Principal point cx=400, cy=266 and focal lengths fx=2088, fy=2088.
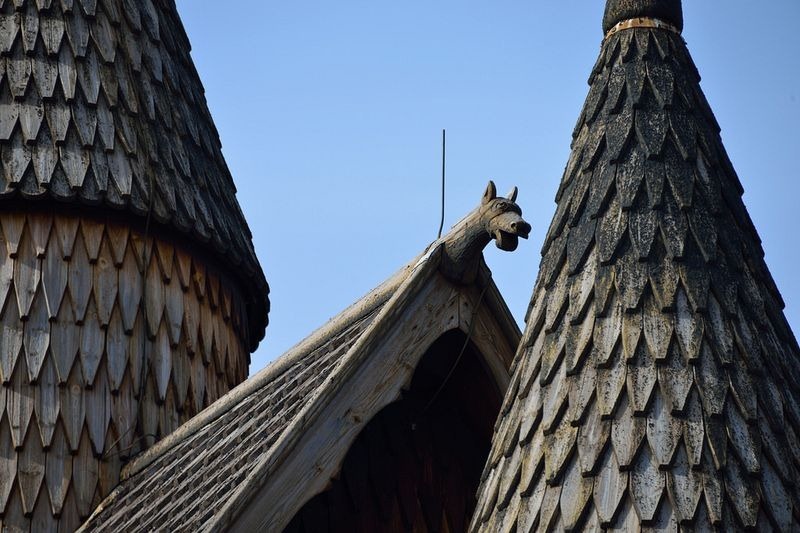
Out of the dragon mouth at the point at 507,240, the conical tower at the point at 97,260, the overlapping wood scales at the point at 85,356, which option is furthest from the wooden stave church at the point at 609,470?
the conical tower at the point at 97,260

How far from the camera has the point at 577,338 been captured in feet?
33.2

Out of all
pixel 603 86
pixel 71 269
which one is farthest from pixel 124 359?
pixel 603 86

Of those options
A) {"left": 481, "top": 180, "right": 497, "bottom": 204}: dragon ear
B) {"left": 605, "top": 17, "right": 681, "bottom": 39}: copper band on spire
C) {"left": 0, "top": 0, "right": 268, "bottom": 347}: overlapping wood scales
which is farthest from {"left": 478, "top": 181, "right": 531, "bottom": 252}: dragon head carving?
{"left": 0, "top": 0, "right": 268, "bottom": 347}: overlapping wood scales

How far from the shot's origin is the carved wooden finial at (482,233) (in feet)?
36.3

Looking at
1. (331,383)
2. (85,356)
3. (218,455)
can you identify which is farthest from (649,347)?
(85,356)

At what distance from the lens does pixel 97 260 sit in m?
13.9

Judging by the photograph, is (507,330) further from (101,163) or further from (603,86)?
(101,163)

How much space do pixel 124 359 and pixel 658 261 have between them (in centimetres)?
482

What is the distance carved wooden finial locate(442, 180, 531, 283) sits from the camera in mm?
11070

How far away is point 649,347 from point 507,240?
148cm

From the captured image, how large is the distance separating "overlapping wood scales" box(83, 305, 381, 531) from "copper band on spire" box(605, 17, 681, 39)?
2.25 m

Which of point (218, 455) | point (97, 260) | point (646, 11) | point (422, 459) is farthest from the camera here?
point (97, 260)

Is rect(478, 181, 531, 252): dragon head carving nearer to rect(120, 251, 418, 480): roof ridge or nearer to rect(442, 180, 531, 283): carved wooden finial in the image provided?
rect(442, 180, 531, 283): carved wooden finial

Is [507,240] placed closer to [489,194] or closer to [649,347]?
[489,194]
